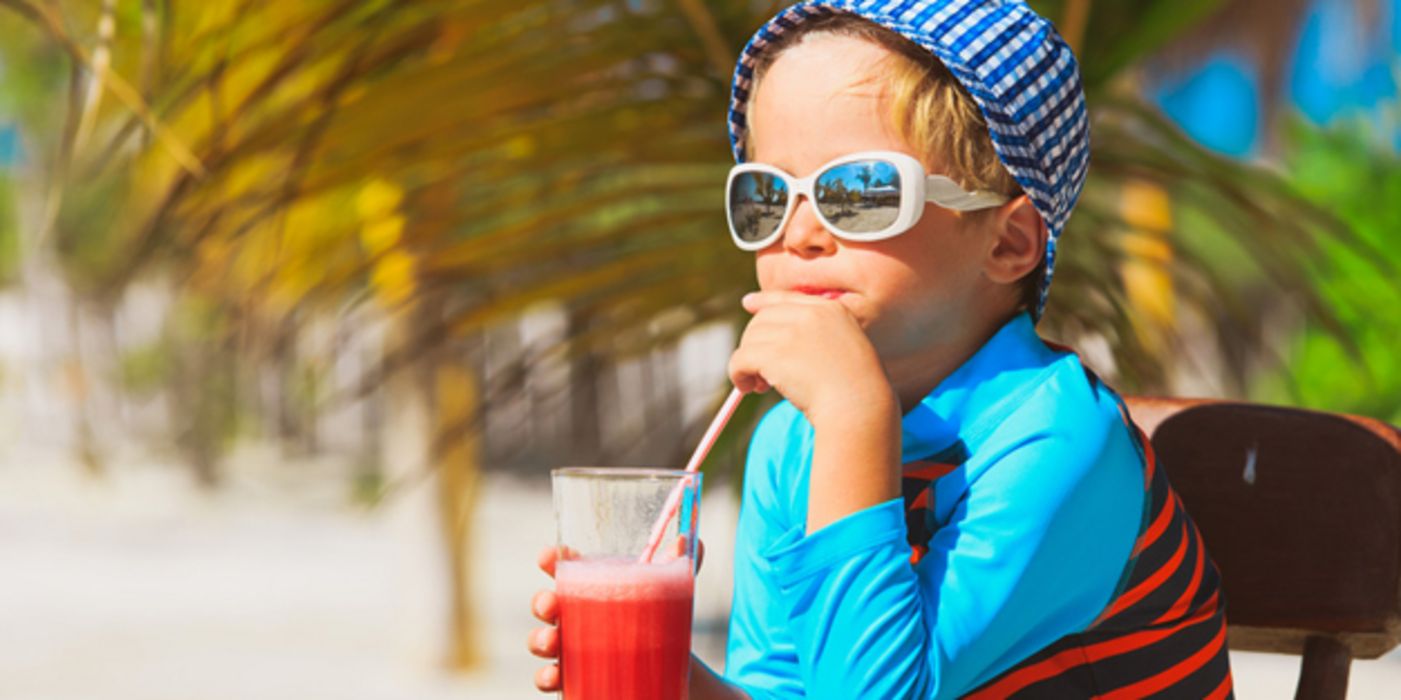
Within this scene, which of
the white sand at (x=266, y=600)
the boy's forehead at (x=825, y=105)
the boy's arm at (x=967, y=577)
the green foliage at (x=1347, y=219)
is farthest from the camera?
the green foliage at (x=1347, y=219)

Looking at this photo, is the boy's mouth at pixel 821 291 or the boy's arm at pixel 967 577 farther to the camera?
the boy's mouth at pixel 821 291

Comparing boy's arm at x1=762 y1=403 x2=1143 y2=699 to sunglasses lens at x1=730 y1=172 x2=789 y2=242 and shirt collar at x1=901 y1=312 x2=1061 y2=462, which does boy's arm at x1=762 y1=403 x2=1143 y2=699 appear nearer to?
shirt collar at x1=901 y1=312 x2=1061 y2=462

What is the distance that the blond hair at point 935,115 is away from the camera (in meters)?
1.15

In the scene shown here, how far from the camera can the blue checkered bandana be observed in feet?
3.69

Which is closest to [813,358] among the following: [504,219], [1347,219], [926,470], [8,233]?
[926,470]

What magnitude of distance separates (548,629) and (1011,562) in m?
0.36

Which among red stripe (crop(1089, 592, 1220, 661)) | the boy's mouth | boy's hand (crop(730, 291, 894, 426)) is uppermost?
the boy's mouth

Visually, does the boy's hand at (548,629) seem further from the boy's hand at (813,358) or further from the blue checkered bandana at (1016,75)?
the blue checkered bandana at (1016,75)

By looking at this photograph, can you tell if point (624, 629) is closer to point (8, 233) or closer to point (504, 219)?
point (504, 219)

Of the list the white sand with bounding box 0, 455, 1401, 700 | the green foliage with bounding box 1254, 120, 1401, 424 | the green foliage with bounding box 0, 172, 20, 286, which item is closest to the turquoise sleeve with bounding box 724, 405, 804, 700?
the white sand with bounding box 0, 455, 1401, 700

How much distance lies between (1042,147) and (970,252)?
10cm

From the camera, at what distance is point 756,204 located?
1203 mm

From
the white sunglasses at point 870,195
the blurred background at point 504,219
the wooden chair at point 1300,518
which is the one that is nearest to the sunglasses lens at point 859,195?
the white sunglasses at point 870,195

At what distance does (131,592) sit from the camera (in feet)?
31.9
